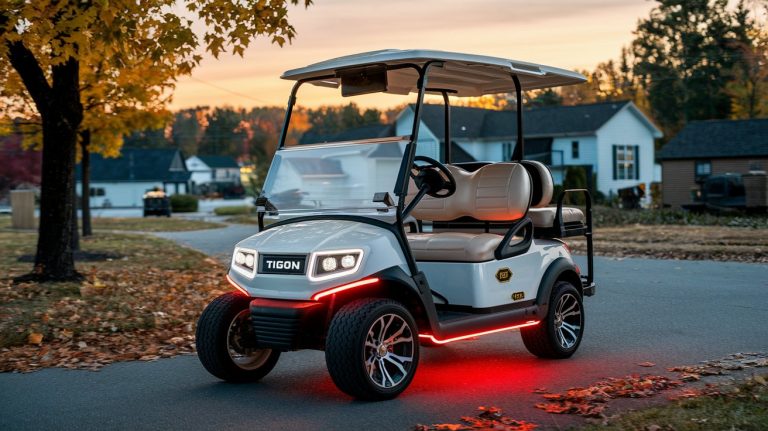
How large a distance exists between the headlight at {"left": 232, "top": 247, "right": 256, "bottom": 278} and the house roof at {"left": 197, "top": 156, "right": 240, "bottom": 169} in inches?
4458

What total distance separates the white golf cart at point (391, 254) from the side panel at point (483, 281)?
1cm

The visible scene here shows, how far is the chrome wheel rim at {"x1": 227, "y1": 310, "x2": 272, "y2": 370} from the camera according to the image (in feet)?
23.5

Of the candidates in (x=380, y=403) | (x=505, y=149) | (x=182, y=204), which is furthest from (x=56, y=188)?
(x=182, y=204)

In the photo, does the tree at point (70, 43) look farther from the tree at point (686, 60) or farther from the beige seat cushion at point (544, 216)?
the tree at point (686, 60)

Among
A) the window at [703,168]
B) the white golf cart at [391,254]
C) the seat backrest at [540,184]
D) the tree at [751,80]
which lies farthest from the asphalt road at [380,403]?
the tree at [751,80]

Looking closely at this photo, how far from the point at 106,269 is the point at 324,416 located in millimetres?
10216

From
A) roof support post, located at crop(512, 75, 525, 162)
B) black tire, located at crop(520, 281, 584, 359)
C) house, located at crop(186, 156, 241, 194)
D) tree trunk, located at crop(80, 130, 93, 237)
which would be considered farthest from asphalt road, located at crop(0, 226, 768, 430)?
house, located at crop(186, 156, 241, 194)

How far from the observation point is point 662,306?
11.5 m

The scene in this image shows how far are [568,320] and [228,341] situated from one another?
3.14 meters

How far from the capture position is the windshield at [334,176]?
7109mm

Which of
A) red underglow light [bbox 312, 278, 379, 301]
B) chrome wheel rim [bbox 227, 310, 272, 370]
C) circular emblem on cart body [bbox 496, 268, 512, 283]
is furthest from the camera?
circular emblem on cart body [bbox 496, 268, 512, 283]

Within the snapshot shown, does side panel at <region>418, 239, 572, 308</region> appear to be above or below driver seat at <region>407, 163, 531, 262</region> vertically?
below

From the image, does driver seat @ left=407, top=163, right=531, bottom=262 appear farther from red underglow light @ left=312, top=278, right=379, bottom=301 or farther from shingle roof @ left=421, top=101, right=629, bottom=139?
shingle roof @ left=421, top=101, right=629, bottom=139

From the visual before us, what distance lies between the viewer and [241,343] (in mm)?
7215
